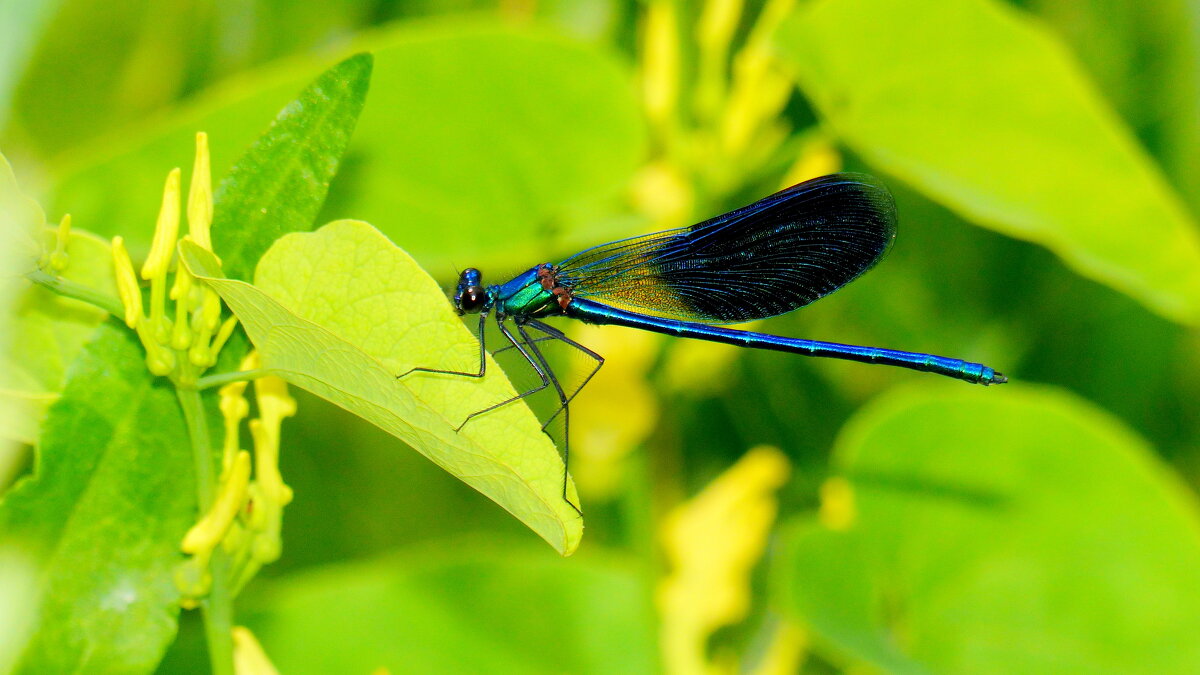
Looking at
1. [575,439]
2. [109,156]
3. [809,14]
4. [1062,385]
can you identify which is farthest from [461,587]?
[1062,385]

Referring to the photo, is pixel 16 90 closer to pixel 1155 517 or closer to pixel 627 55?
pixel 627 55

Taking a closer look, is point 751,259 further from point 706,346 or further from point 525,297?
point 525,297

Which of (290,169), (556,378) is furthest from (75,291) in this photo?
(556,378)

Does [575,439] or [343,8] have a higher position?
[343,8]

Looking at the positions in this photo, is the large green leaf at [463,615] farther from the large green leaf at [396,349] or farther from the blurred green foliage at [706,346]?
the large green leaf at [396,349]

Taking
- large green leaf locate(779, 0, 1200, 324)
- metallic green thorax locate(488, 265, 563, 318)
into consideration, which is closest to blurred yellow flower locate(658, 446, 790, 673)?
metallic green thorax locate(488, 265, 563, 318)

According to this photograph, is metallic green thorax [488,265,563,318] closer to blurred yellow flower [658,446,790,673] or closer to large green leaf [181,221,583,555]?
→ blurred yellow flower [658,446,790,673]

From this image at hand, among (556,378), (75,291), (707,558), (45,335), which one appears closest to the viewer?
(75,291)
